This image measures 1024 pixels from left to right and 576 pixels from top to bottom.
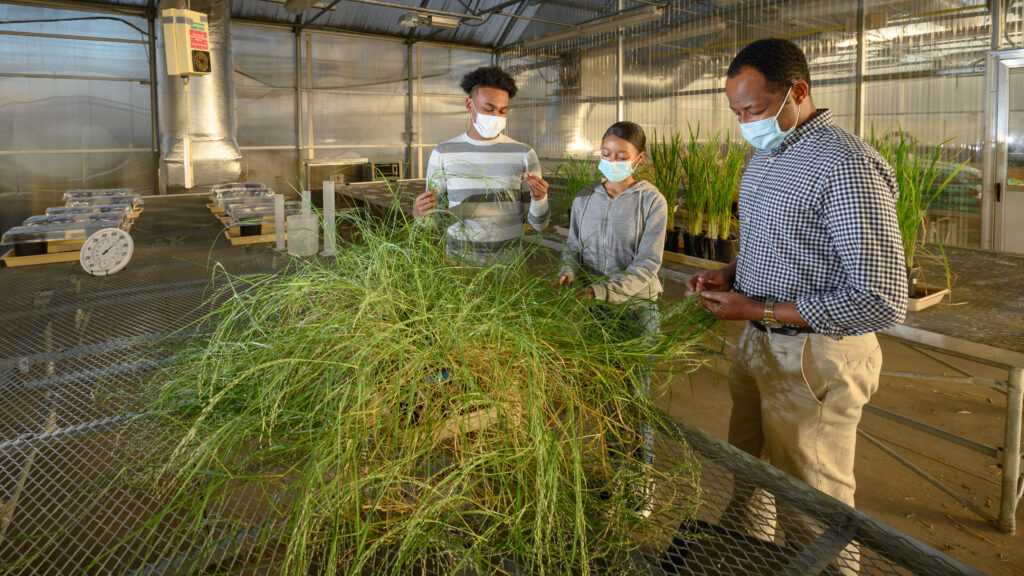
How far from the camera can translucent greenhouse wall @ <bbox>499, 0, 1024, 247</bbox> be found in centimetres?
482

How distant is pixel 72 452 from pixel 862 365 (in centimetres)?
137

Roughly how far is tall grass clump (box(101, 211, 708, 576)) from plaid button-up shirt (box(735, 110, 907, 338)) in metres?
0.36

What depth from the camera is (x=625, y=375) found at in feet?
3.09

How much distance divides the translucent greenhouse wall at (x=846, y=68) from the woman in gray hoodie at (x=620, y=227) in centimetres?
271

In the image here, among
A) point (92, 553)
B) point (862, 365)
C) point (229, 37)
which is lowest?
point (92, 553)

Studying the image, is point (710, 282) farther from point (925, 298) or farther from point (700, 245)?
point (700, 245)

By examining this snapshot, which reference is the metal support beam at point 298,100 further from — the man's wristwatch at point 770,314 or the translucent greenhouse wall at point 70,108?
the man's wristwatch at point 770,314

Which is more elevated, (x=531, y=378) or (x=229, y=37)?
(x=229, y=37)

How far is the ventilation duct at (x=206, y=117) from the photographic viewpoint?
261 inches

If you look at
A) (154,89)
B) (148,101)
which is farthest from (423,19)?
(148,101)

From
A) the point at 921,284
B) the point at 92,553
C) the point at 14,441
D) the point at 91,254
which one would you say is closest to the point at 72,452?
the point at 14,441

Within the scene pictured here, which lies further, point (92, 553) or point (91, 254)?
point (91, 254)

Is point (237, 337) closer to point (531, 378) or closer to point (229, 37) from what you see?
point (531, 378)

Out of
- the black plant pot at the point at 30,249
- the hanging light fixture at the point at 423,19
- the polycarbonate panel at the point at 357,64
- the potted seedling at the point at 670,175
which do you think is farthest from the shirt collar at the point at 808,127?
the polycarbonate panel at the point at 357,64
